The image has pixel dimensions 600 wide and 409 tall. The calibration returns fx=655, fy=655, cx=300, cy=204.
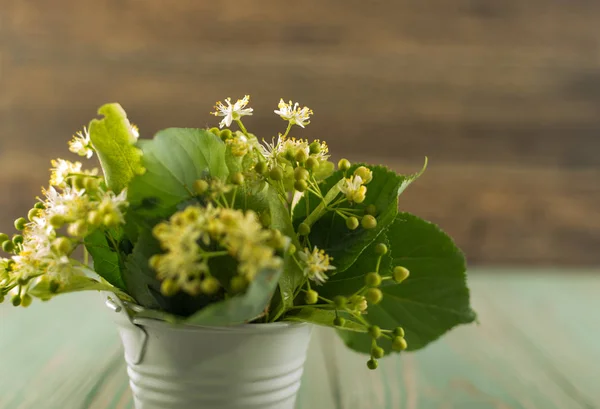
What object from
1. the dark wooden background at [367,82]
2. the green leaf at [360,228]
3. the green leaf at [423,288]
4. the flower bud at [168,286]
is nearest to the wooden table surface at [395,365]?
the green leaf at [423,288]

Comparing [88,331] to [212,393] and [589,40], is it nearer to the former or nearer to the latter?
[212,393]

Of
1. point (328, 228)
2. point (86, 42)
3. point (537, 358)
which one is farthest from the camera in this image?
point (86, 42)

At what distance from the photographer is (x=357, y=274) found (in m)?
0.51

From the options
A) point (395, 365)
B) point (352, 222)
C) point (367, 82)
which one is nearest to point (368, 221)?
point (352, 222)

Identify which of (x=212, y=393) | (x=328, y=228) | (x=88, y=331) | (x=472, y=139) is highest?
(x=328, y=228)

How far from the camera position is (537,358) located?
868mm

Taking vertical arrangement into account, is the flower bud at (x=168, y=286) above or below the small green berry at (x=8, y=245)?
above

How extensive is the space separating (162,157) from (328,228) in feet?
0.46

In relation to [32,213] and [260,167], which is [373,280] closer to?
[260,167]

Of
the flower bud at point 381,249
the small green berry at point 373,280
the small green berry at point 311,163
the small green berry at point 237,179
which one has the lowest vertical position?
the small green berry at point 373,280

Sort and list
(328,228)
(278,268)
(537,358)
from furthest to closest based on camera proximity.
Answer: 1. (537,358)
2. (328,228)
3. (278,268)

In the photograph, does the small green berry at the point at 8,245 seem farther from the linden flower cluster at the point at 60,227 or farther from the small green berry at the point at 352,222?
the small green berry at the point at 352,222

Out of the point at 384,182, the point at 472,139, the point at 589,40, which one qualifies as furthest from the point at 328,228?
the point at 589,40

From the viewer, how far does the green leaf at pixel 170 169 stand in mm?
434
